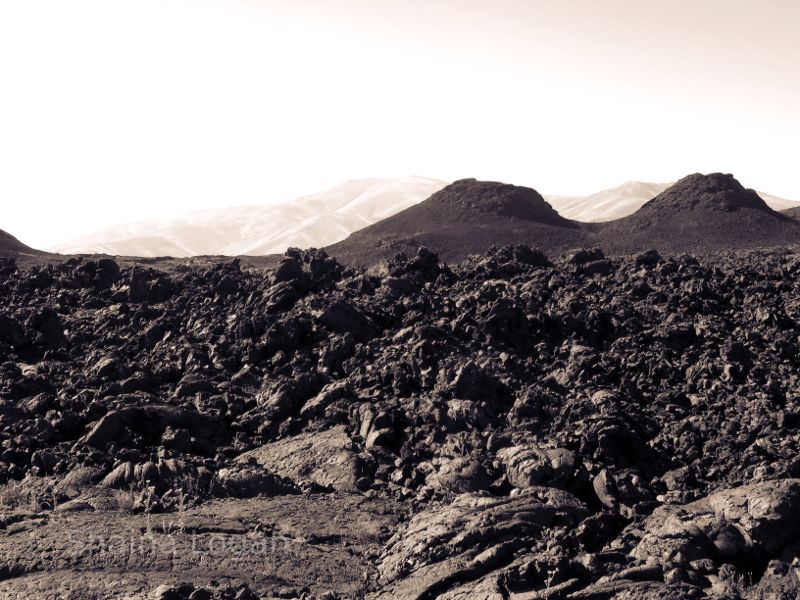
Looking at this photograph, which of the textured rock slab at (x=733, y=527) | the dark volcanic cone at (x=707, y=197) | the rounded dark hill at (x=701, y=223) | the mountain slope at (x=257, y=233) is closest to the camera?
the textured rock slab at (x=733, y=527)

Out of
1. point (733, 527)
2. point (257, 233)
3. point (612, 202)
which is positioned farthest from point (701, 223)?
point (257, 233)

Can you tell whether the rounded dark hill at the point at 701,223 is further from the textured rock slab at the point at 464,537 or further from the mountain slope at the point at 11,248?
the textured rock slab at the point at 464,537

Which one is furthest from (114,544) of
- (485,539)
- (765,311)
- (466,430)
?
(765,311)

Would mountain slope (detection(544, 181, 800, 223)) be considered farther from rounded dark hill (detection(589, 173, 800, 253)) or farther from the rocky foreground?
the rocky foreground

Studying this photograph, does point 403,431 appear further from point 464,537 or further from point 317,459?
point 464,537

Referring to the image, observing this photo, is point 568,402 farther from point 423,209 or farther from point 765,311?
point 423,209

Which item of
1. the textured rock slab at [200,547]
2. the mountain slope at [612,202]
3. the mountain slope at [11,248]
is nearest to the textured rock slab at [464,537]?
the textured rock slab at [200,547]

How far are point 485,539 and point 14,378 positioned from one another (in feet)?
74.4

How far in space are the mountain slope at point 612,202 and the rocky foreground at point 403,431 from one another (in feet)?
354

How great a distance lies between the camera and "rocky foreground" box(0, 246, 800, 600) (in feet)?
72.2

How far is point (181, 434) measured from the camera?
3127 centimetres

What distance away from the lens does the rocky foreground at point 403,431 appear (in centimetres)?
2200

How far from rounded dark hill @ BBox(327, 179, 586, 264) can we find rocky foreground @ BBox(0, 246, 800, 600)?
1884 cm

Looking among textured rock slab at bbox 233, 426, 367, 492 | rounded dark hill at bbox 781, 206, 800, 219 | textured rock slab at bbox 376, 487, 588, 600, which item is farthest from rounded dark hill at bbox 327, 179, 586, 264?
textured rock slab at bbox 376, 487, 588, 600
